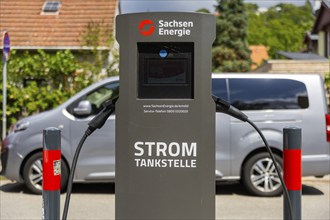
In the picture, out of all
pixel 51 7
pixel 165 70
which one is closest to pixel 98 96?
pixel 165 70

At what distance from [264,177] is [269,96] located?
120cm

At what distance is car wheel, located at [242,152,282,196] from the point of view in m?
8.73

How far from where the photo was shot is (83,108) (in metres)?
8.64

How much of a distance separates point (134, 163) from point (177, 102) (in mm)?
478

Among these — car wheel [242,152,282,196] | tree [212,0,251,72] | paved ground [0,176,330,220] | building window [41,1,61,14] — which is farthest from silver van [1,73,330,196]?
tree [212,0,251,72]

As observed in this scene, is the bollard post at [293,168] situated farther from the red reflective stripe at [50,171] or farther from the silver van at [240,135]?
the silver van at [240,135]

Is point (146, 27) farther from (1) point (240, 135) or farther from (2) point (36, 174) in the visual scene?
(2) point (36, 174)

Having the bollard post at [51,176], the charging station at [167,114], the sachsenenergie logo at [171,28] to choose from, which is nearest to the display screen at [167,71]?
the charging station at [167,114]

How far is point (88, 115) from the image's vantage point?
881cm

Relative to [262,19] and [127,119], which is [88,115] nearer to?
[127,119]

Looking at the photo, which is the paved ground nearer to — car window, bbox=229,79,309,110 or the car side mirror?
the car side mirror

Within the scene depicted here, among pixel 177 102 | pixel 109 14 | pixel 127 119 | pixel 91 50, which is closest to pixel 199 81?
pixel 177 102

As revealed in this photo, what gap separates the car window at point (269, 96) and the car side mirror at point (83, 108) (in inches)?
82.3

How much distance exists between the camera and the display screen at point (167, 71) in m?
3.83
